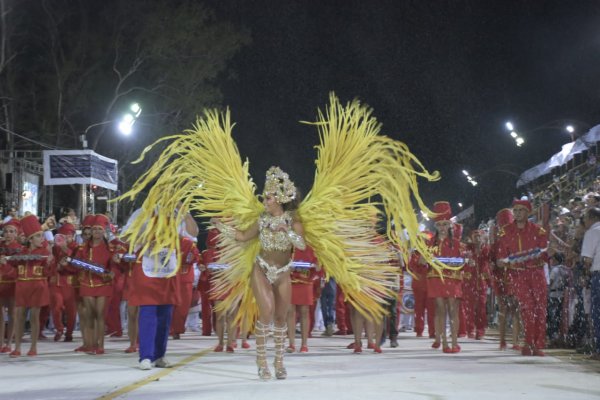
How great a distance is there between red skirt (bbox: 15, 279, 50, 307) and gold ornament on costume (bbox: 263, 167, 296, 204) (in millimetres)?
4618

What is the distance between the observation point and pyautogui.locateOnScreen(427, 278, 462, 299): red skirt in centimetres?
1216

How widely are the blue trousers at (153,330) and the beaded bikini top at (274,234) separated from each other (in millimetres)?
1744

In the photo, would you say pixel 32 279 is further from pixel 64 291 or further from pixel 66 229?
pixel 64 291

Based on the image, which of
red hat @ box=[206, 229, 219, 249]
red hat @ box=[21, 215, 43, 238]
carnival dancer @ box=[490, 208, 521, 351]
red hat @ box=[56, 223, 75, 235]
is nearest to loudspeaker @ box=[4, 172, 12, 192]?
red hat @ box=[56, 223, 75, 235]

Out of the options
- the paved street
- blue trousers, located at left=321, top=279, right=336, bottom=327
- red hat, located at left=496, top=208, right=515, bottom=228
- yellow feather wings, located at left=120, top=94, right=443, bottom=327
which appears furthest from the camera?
blue trousers, located at left=321, top=279, right=336, bottom=327

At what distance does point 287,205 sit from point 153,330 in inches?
87.6

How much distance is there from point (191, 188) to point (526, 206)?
4.90 meters

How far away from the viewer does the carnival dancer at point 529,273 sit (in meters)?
11.6

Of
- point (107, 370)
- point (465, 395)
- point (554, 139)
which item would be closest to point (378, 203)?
point (465, 395)

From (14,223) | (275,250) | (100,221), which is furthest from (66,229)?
(275,250)

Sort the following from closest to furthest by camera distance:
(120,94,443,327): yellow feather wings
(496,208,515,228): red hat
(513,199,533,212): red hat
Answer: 1. (120,94,443,327): yellow feather wings
2. (513,199,533,212): red hat
3. (496,208,515,228): red hat

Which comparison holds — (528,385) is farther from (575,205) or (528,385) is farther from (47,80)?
(47,80)

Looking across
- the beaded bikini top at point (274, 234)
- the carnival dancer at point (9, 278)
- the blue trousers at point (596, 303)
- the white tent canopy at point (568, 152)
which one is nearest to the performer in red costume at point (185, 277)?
the beaded bikini top at point (274, 234)

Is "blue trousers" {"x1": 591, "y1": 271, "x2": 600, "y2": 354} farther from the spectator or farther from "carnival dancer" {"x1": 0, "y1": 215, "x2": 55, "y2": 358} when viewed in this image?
"carnival dancer" {"x1": 0, "y1": 215, "x2": 55, "y2": 358}
